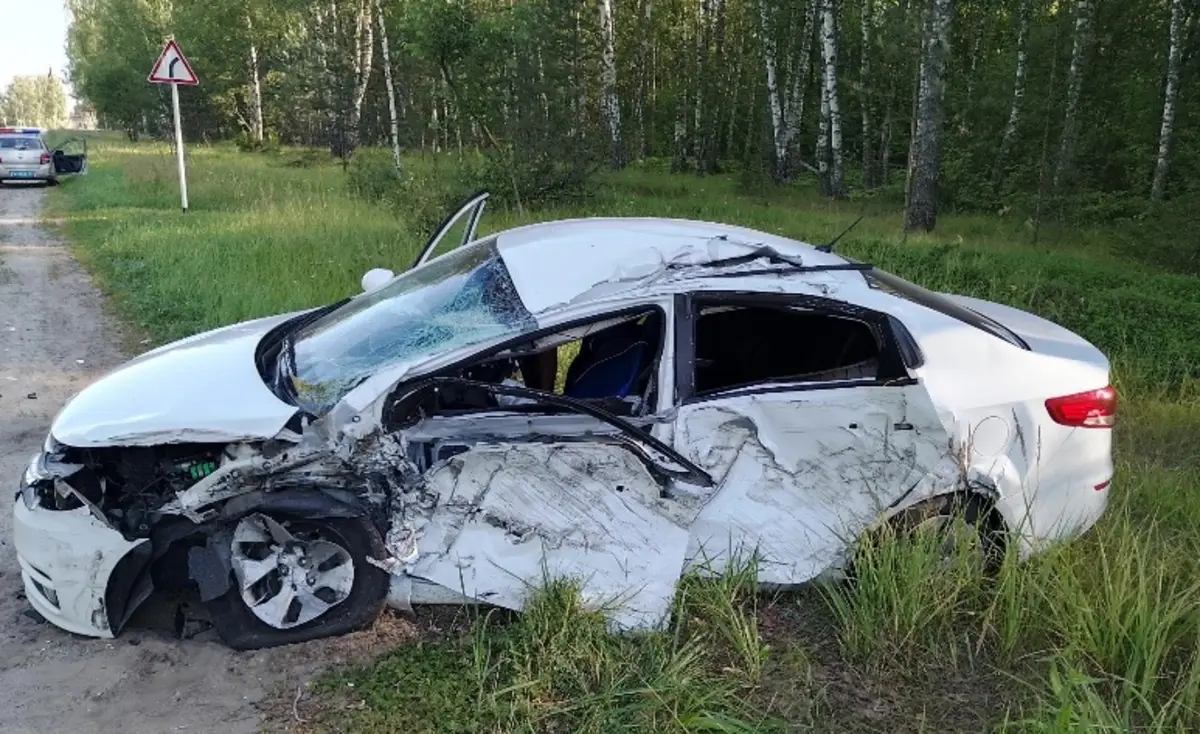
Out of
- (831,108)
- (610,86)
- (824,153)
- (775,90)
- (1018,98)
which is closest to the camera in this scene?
(1018,98)

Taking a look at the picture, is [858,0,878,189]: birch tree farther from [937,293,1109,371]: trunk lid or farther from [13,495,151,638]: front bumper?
[13,495,151,638]: front bumper

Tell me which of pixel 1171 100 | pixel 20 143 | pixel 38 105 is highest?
pixel 38 105

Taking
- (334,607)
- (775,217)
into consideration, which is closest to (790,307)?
(334,607)

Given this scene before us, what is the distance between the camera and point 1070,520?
11.9 feet

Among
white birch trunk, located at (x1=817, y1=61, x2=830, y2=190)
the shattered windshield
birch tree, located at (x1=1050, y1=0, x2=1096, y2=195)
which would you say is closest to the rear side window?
the shattered windshield

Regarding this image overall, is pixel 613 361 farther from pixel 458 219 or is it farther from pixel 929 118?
pixel 929 118

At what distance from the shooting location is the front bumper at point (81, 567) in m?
3.17

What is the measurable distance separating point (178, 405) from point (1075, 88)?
1677 centimetres

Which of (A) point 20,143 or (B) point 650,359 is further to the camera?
(A) point 20,143

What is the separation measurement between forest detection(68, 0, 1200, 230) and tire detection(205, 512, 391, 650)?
35.0ft

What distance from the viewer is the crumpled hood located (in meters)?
3.17

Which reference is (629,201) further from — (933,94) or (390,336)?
(390,336)

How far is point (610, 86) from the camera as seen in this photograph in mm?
21516

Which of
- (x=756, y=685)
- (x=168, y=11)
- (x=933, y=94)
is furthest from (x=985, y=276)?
(x=168, y=11)
